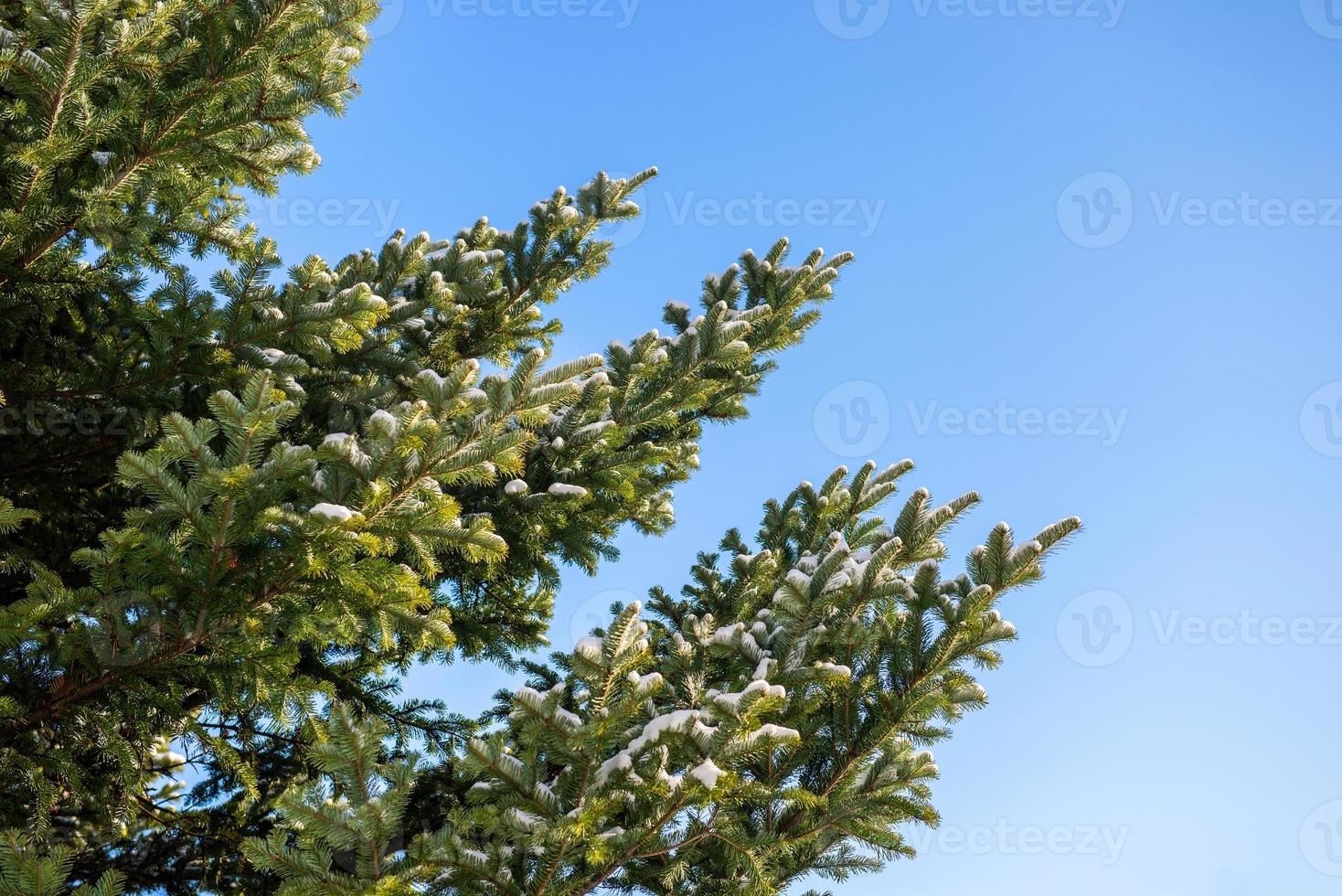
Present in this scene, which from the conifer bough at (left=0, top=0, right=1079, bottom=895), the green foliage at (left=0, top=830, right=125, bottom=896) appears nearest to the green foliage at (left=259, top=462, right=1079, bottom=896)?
the conifer bough at (left=0, top=0, right=1079, bottom=895)

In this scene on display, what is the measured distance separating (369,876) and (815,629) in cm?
192

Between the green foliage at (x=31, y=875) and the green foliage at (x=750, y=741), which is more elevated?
the green foliage at (x=750, y=741)

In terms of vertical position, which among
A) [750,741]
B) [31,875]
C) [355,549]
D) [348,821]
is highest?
[355,549]

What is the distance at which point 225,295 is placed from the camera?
468 centimetres

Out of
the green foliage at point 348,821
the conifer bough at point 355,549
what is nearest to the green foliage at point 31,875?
the conifer bough at point 355,549

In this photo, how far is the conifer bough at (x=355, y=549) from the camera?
121 inches

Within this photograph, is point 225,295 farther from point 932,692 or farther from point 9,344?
point 932,692

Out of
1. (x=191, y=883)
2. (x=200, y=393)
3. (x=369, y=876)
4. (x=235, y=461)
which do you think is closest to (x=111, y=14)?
(x=200, y=393)

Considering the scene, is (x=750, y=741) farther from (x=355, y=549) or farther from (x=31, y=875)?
(x=31, y=875)

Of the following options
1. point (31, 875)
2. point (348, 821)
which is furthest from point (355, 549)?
point (31, 875)

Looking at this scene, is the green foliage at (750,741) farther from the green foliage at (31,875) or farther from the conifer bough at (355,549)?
the green foliage at (31,875)

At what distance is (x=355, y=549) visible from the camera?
3.31m

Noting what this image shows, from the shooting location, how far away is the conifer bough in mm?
3086

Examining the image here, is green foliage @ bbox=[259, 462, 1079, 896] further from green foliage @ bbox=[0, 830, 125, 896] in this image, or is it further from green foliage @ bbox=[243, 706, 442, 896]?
green foliage @ bbox=[0, 830, 125, 896]
